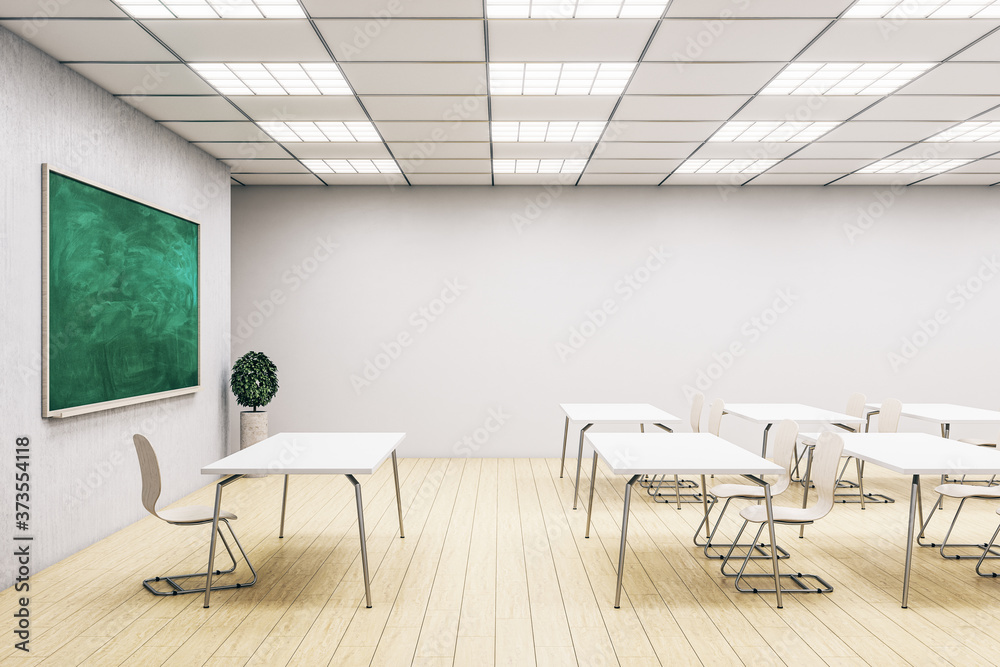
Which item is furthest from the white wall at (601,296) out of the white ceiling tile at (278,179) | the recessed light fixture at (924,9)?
the recessed light fixture at (924,9)

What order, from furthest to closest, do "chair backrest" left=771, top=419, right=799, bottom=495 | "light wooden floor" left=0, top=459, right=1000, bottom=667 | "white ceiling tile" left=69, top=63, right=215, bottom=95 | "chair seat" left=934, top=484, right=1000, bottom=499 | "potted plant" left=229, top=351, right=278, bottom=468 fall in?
"potted plant" left=229, top=351, right=278, bottom=468 < "white ceiling tile" left=69, top=63, right=215, bottom=95 < "chair seat" left=934, top=484, right=1000, bottom=499 < "chair backrest" left=771, top=419, right=799, bottom=495 < "light wooden floor" left=0, top=459, right=1000, bottom=667

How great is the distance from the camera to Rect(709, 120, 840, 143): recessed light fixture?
5.41 m

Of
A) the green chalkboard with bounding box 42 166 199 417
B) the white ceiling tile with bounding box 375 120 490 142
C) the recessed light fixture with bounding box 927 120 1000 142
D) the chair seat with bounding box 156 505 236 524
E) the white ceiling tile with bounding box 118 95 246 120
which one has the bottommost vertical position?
the chair seat with bounding box 156 505 236 524

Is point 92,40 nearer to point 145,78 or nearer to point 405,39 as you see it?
point 145,78

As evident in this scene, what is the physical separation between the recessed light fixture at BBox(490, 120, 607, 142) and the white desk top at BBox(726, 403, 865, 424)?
9.50 feet

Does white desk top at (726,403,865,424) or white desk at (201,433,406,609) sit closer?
A: white desk at (201,433,406,609)

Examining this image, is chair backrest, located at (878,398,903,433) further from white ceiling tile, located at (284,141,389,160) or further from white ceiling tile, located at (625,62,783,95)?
white ceiling tile, located at (284,141,389,160)

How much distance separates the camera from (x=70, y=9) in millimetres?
3453

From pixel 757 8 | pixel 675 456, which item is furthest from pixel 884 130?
pixel 675 456

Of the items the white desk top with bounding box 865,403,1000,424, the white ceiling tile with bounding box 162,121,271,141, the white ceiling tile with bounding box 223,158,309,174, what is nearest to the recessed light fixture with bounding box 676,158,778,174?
the white desk top with bounding box 865,403,1000,424

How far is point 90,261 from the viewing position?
4.32 meters

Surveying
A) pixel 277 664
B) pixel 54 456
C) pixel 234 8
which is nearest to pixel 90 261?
pixel 54 456

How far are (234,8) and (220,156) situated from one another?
10.5 ft

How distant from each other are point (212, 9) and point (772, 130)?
459 centimetres
